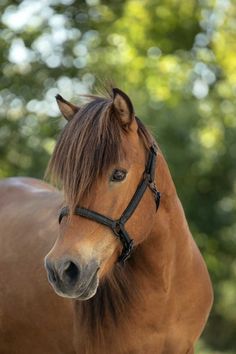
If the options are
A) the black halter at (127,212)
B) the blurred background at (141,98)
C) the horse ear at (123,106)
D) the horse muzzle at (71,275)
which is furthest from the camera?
the blurred background at (141,98)

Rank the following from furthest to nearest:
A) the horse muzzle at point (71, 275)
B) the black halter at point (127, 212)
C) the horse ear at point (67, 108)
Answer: the horse ear at point (67, 108) < the black halter at point (127, 212) < the horse muzzle at point (71, 275)

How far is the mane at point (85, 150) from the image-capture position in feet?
12.6

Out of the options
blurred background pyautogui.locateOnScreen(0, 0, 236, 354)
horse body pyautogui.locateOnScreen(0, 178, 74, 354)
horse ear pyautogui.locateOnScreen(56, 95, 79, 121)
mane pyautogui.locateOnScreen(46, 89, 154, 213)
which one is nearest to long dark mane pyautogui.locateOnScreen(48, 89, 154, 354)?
mane pyautogui.locateOnScreen(46, 89, 154, 213)

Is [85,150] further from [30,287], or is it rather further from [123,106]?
[30,287]

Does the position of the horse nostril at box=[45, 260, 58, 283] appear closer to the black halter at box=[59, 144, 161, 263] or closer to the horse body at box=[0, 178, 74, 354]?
the black halter at box=[59, 144, 161, 263]

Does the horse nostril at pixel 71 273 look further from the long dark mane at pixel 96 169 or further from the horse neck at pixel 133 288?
the horse neck at pixel 133 288

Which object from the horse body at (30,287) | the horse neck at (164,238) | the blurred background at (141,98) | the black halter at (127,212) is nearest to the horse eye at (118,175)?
the black halter at (127,212)

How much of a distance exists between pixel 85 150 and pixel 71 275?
59 cm

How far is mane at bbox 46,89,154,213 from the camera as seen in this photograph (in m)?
3.84

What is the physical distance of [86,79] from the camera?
1669 centimetres

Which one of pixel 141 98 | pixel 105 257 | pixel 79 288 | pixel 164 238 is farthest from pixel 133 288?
pixel 141 98

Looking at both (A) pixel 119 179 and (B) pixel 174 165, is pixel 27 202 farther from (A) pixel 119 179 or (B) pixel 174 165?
(B) pixel 174 165

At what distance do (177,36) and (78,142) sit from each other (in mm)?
17253

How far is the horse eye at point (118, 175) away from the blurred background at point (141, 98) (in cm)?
1111
